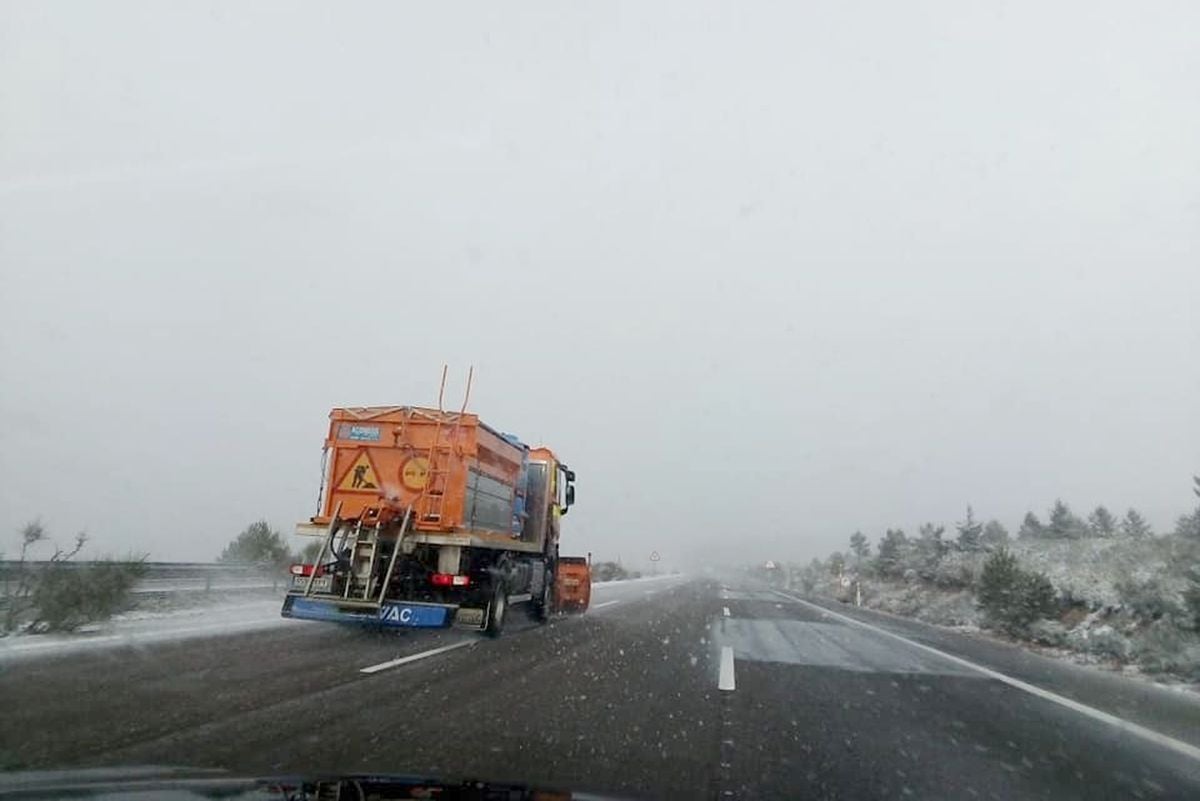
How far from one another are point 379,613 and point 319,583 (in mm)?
1308

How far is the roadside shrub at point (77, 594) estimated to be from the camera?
33.7 feet

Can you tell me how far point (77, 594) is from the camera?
1070 cm

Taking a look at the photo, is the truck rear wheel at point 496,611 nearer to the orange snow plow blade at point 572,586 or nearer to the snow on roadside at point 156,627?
the snow on roadside at point 156,627

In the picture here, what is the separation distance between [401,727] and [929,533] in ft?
145

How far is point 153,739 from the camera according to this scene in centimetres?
493

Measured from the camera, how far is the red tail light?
34.5 ft

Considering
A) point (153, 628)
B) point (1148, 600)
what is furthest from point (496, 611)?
point (1148, 600)

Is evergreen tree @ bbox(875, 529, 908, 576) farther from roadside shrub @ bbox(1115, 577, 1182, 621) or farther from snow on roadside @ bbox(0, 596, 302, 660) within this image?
snow on roadside @ bbox(0, 596, 302, 660)

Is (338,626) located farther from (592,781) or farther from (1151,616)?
(1151,616)

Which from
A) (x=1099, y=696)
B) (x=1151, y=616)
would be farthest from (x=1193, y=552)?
(x=1099, y=696)

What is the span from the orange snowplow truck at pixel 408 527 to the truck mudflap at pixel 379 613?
0.01 metres

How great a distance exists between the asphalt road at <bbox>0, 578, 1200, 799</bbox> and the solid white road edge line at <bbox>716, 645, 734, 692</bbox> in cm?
6

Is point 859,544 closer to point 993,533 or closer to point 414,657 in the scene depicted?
point 993,533

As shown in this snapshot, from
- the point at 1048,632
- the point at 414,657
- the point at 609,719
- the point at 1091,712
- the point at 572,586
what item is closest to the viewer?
the point at 609,719
